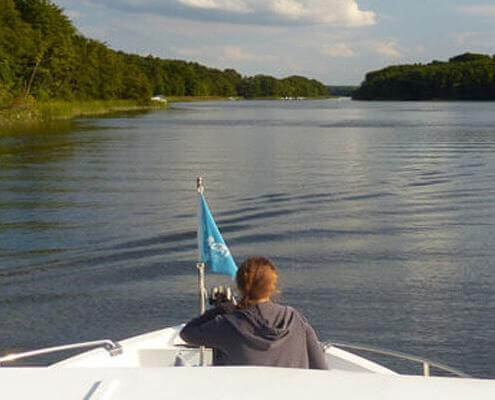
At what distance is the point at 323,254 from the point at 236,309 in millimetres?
10440

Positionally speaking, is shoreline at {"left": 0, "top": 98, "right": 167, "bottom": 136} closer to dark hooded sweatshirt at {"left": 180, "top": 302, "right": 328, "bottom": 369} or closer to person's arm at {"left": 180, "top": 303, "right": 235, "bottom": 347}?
person's arm at {"left": 180, "top": 303, "right": 235, "bottom": 347}

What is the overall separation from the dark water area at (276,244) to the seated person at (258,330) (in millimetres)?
5037

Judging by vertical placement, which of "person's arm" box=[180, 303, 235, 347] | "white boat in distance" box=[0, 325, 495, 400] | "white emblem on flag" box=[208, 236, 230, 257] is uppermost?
"white emblem on flag" box=[208, 236, 230, 257]

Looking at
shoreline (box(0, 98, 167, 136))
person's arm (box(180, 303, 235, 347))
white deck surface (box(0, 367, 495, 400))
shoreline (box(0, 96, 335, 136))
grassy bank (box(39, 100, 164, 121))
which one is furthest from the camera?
grassy bank (box(39, 100, 164, 121))

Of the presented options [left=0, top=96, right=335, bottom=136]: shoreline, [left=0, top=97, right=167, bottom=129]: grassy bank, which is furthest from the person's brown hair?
[left=0, top=97, right=167, bottom=129]: grassy bank

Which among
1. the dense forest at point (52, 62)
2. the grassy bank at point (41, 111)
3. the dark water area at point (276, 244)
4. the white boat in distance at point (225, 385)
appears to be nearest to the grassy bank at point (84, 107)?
the grassy bank at point (41, 111)

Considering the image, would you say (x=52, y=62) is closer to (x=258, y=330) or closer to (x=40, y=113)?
(x=40, y=113)

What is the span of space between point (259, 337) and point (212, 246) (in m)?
2.02

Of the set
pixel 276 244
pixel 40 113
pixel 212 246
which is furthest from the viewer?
pixel 40 113

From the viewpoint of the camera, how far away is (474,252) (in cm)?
1548

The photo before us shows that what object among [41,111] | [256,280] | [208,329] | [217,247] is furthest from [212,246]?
[41,111]

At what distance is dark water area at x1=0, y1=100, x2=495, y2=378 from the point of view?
1117cm

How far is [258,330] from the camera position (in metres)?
4.82

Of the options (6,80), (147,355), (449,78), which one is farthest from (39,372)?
(449,78)
